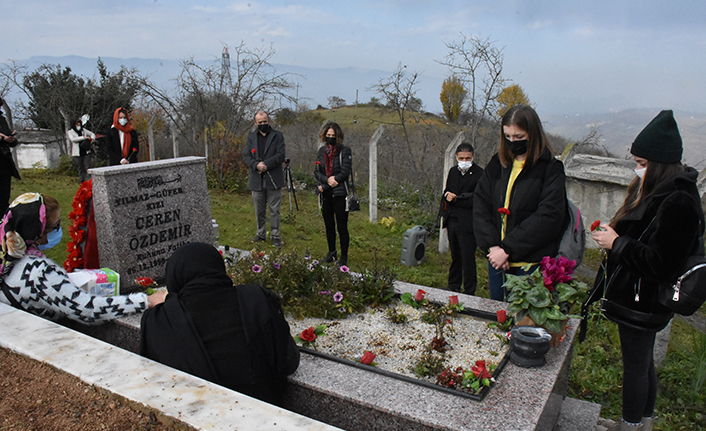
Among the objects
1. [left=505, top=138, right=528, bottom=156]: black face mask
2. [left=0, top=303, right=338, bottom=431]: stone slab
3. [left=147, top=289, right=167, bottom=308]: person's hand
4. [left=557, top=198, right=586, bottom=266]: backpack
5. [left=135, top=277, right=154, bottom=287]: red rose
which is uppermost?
[left=505, top=138, right=528, bottom=156]: black face mask

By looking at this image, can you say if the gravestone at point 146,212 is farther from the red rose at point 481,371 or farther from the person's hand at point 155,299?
the red rose at point 481,371

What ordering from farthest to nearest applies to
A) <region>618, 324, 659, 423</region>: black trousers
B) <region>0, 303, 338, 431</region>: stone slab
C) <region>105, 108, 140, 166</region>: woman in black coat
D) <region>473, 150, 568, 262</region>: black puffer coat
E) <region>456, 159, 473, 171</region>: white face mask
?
<region>105, 108, 140, 166</region>: woman in black coat < <region>456, 159, 473, 171</region>: white face mask < <region>473, 150, 568, 262</region>: black puffer coat < <region>618, 324, 659, 423</region>: black trousers < <region>0, 303, 338, 431</region>: stone slab

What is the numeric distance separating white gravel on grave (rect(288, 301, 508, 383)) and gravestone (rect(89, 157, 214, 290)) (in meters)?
1.70

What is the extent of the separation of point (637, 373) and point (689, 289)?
1.99 ft

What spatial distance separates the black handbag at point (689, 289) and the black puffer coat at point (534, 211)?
2.75ft

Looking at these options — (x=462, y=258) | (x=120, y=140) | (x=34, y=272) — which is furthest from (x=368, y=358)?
(x=120, y=140)

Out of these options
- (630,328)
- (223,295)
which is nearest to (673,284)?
(630,328)

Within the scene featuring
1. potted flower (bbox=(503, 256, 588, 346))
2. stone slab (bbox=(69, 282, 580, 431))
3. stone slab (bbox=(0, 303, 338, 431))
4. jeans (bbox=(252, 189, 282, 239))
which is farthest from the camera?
jeans (bbox=(252, 189, 282, 239))

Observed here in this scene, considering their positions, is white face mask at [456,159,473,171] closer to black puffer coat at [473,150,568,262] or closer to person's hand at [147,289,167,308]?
black puffer coat at [473,150,568,262]

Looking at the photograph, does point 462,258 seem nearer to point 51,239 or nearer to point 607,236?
point 607,236

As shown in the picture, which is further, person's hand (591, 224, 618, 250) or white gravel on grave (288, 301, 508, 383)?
white gravel on grave (288, 301, 508, 383)

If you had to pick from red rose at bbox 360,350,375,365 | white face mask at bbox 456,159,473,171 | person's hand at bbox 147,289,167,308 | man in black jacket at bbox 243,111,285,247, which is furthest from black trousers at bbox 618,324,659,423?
man in black jacket at bbox 243,111,285,247

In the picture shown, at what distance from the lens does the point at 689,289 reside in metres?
2.27

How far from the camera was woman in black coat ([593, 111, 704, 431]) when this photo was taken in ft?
7.54
